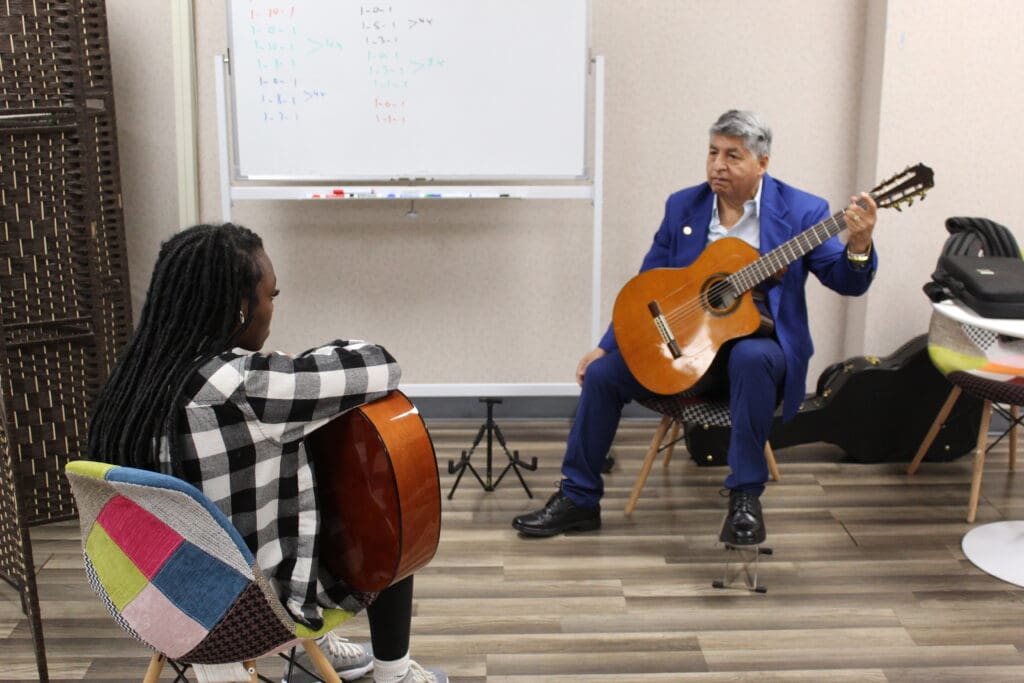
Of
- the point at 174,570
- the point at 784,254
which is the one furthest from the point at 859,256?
the point at 174,570

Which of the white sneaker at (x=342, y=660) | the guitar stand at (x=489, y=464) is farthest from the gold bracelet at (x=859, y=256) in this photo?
the white sneaker at (x=342, y=660)

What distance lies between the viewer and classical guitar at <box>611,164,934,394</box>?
8.57 ft

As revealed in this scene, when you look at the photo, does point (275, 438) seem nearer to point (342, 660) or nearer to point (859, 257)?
point (342, 660)

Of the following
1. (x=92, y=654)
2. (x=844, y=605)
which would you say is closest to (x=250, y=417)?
(x=92, y=654)

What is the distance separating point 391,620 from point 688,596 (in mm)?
924

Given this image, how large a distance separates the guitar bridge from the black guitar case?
0.66m

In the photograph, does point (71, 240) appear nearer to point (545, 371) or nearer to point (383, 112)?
point (383, 112)

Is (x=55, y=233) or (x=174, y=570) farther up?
(x=55, y=233)

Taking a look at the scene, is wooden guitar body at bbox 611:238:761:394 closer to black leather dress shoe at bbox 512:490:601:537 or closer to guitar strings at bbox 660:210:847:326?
guitar strings at bbox 660:210:847:326

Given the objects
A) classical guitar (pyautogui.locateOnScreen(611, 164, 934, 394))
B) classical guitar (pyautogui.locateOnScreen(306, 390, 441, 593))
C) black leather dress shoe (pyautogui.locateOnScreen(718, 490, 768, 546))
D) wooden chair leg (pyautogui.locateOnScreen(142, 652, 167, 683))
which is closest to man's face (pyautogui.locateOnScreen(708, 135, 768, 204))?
classical guitar (pyautogui.locateOnScreen(611, 164, 934, 394))

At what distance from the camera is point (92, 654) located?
2.26 meters

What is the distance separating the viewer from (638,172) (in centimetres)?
358

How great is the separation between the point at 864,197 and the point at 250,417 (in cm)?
160

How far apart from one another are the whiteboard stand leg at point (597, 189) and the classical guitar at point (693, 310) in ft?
2.05
